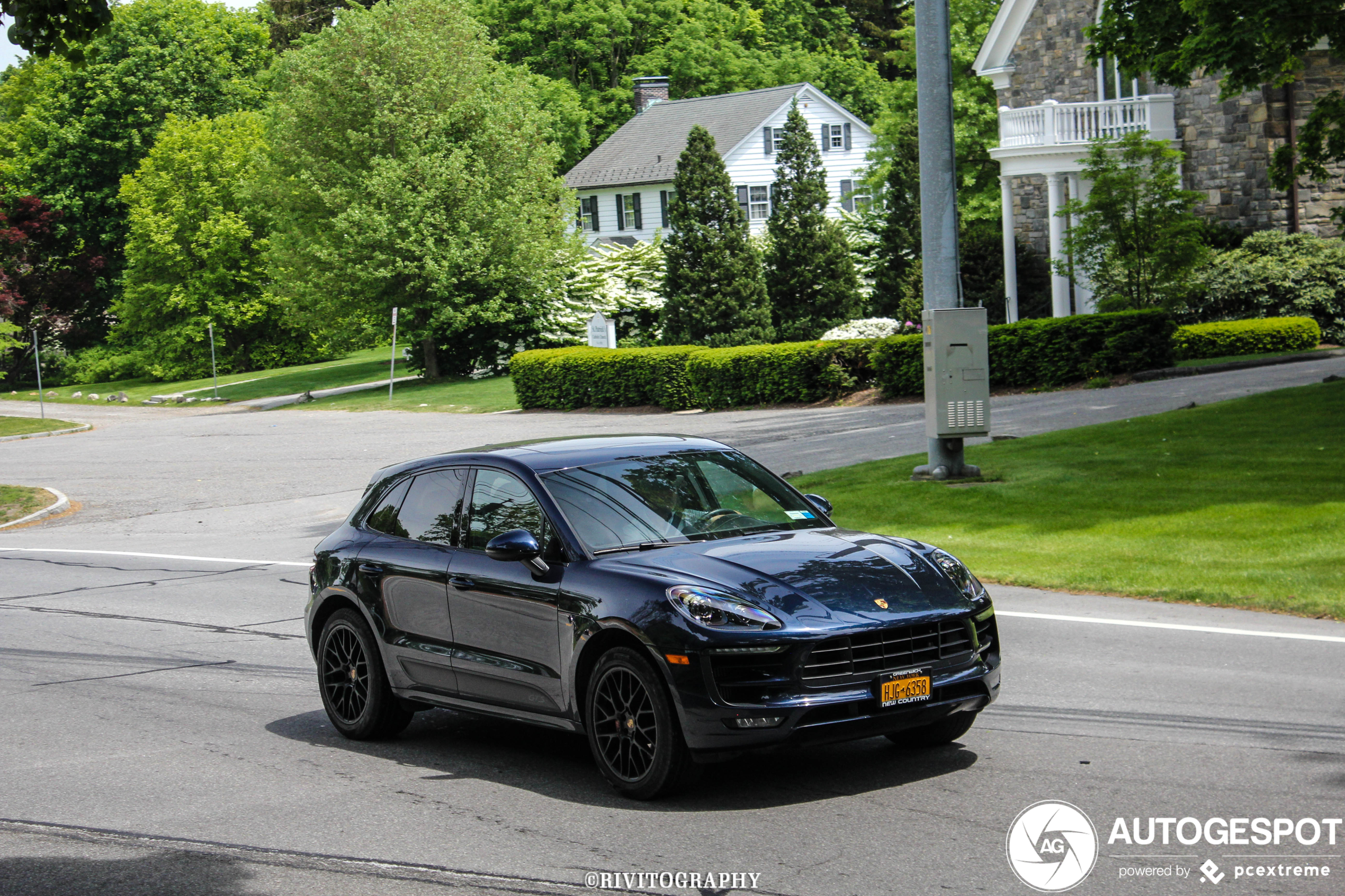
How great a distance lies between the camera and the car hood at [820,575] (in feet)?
20.8

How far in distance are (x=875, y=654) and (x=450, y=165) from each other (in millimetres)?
47508

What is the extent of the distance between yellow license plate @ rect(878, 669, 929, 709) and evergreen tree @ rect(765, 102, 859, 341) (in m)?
43.1

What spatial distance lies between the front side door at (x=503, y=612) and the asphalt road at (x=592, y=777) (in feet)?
1.53

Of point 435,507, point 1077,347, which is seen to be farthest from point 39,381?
point 435,507

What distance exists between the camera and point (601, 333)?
41062 millimetres

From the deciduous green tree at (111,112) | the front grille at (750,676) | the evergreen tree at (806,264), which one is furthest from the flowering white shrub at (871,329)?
the deciduous green tree at (111,112)

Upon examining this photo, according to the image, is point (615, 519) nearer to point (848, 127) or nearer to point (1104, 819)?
point (1104, 819)

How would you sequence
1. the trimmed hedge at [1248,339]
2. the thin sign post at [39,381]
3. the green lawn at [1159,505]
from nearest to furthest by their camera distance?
1. the green lawn at [1159,505]
2. the trimmed hedge at [1248,339]
3. the thin sign post at [39,381]

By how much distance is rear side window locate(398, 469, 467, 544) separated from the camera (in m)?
7.86

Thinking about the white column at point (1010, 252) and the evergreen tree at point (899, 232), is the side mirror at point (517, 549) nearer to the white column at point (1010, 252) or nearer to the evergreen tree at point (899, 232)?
the white column at point (1010, 252)

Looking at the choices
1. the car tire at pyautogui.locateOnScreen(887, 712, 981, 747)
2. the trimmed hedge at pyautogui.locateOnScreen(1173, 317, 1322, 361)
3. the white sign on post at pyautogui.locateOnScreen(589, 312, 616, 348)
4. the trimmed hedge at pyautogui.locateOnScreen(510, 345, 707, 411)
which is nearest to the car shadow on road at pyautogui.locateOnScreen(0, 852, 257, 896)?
the car tire at pyautogui.locateOnScreen(887, 712, 981, 747)

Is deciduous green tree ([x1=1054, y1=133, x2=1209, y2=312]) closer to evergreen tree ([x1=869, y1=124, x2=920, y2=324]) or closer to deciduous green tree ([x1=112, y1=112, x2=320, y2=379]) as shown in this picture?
evergreen tree ([x1=869, y1=124, x2=920, y2=324])

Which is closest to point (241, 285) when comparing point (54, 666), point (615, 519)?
point (54, 666)

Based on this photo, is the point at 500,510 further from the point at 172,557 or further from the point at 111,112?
the point at 111,112
